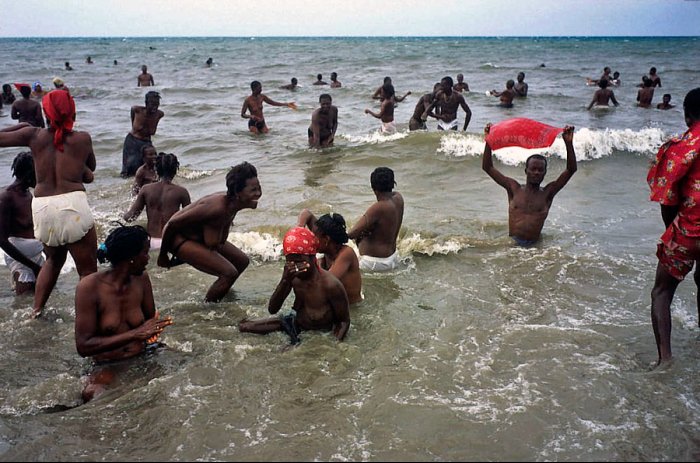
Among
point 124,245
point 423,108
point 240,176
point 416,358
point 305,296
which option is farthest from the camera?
point 423,108

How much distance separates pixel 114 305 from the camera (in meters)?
3.73

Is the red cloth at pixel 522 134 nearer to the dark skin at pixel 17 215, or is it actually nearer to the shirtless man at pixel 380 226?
the shirtless man at pixel 380 226

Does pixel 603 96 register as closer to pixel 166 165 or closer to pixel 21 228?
pixel 166 165

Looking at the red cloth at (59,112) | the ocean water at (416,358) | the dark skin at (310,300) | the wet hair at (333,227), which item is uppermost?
the red cloth at (59,112)

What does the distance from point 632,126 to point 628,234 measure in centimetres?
954

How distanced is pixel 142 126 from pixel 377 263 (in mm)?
4529

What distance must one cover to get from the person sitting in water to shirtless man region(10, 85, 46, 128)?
9021 mm

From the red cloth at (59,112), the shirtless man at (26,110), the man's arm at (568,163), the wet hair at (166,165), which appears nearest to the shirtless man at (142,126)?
the wet hair at (166,165)

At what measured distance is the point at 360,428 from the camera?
135 inches

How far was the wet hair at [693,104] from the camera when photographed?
3.92m

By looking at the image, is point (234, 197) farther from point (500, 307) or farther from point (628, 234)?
point (628, 234)

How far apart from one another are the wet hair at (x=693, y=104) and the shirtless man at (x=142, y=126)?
6664mm

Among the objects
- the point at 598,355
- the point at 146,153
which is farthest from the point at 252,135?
the point at 598,355

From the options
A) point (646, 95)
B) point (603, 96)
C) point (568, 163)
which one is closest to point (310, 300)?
point (568, 163)
